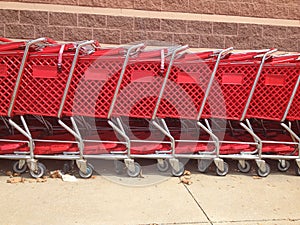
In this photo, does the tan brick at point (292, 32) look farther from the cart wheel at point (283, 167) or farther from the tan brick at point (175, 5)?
the cart wheel at point (283, 167)

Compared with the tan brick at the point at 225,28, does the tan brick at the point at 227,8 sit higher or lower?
higher

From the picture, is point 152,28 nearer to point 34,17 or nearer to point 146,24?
point 146,24

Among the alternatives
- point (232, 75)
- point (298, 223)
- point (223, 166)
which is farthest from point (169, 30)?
point (298, 223)

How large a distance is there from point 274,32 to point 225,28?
2.63 ft

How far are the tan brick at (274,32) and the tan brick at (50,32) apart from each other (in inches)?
122

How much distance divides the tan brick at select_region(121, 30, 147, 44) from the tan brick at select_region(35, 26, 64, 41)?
2.87ft

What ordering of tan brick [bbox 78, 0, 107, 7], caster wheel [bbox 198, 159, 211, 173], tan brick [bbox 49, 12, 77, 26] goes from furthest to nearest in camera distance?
tan brick [bbox 78, 0, 107, 7] → tan brick [bbox 49, 12, 77, 26] → caster wheel [bbox 198, 159, 211, 173]

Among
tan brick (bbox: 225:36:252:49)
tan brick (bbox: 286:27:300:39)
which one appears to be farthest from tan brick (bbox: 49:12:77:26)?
tan brick (bbox: 286:27:300:39)

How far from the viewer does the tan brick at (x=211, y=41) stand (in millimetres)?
5500

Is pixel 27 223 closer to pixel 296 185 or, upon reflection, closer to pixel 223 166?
pixel 223 166

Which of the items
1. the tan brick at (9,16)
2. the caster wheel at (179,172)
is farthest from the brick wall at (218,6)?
the caster wheel at (179,172)

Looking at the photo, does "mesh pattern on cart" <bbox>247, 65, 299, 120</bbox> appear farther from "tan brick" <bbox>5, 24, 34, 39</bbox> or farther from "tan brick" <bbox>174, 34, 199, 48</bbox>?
"tan brick" <bbox>5, 24, 34, 39</bbox>

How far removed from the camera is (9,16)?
5.02 m

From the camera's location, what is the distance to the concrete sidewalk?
300 cm
